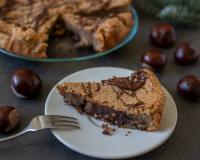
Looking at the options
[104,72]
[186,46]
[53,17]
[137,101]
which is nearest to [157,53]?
[186,46]

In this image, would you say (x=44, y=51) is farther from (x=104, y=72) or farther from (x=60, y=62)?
(x=104, y=72)

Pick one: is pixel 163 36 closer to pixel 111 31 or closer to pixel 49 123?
pixel 111 31

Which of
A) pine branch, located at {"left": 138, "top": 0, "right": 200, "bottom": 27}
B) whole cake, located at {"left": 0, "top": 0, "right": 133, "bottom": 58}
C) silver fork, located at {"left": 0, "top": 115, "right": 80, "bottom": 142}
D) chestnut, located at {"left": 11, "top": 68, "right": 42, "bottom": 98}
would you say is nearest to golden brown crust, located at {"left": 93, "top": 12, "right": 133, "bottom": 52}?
whole cake, located at {"left": 0, "top": 0, "right": 133, "bottom": 58}

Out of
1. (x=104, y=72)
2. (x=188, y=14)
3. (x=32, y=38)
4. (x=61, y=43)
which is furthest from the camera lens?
(x=188, y=14)

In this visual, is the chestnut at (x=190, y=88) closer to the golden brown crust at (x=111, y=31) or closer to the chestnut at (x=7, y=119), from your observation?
the golden brown crust at (x=111, y=31)

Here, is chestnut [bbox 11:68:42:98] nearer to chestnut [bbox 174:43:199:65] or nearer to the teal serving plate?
the teal serving plate

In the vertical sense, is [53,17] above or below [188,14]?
above
